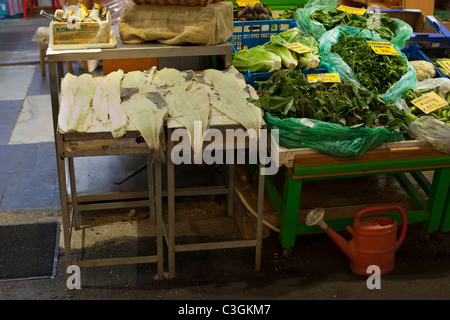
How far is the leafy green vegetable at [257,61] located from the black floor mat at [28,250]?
1750mm

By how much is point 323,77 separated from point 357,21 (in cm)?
110

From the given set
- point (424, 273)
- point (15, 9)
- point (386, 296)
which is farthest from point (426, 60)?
point (15, 9)

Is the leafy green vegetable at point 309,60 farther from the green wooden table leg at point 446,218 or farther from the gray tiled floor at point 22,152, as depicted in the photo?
the gray tiled floor at point 22,152

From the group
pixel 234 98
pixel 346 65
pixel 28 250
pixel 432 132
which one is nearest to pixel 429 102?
pixel 432 132

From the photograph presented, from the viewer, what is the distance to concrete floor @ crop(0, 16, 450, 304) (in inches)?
127

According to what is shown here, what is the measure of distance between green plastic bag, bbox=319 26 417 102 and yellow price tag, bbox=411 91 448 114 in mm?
136

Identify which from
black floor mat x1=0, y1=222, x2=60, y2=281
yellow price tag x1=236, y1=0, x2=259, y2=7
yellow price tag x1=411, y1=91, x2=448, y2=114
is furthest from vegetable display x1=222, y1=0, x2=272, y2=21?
black floor mat x1=0, y1=222, x2=60, y2=281

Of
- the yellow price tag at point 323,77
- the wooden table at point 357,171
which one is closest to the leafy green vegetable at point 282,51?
the yellow price tag at point 323,77

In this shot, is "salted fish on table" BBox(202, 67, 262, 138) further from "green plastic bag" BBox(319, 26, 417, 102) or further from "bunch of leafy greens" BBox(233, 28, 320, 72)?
"green plastic bag" BBox(319, 26, 417, 102)

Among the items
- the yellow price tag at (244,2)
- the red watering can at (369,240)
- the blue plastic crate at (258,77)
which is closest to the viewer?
the red watering can at (369,240)

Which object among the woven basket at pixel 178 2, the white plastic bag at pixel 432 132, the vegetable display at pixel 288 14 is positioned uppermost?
the woven basket at pixel 178 2

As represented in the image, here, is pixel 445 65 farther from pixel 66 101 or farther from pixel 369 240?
pixel 66 101

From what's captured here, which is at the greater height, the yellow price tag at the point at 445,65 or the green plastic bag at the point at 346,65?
the green plastic bag at the point at 346,65

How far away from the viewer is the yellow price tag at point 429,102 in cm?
356
